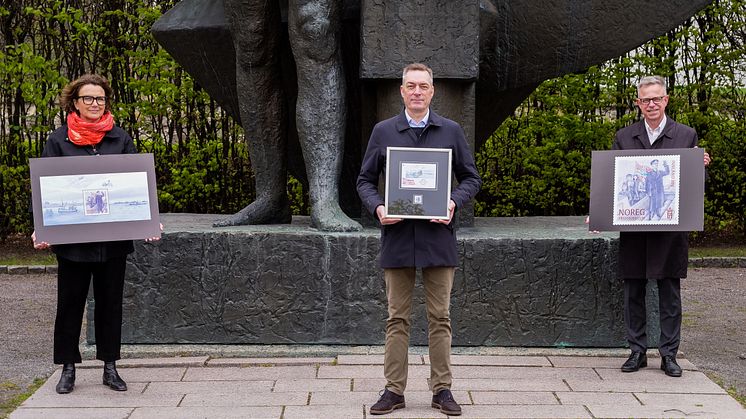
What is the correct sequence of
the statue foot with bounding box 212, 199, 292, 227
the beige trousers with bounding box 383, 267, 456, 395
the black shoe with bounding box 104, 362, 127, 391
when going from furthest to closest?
the statue foot with bounding box 212, 199, 292, 227 → the black shoe with bounding box 104, 362, 127, 391 → the beige trousers with bounding box 383, 267, 456, 395

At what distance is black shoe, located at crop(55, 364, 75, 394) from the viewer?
5.27 meters

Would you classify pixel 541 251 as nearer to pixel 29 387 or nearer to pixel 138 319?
pixel 138 319

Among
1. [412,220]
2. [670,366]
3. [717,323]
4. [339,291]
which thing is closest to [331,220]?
[339,291]

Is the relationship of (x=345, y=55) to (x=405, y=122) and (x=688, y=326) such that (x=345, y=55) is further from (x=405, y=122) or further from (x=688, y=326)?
(x=688, y=326)

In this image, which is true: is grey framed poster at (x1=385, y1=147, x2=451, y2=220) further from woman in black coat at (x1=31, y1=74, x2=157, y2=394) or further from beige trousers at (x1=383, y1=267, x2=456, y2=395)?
woman in black coat at (x1=31, y1=74, x2=157, y2=394)

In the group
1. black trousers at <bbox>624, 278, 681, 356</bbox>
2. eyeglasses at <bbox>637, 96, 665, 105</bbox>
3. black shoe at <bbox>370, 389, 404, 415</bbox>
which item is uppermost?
eyeglasses at <bbox>637, 96, 665, 105</bbox>

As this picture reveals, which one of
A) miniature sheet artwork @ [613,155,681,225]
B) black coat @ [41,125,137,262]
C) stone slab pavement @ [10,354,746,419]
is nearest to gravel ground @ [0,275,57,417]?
stone slab pavement @ [10,354,746,419]

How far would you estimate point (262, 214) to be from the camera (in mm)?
6730

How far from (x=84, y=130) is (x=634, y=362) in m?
2.98

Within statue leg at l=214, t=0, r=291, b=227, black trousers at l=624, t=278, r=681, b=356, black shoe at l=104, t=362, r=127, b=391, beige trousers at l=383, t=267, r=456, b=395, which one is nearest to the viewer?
beige trousers at l=383, t=267, r=456, b=395

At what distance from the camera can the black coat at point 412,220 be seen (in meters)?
4.67

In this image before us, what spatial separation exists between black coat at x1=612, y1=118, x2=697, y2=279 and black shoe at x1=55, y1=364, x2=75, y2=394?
9.14 feet

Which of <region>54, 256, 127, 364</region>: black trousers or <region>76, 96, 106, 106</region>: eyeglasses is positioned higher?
<region>76, 96, 106, 106</region>: eyeglasses

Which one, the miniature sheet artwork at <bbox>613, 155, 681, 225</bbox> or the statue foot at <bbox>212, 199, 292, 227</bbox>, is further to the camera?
the statue foot at <bbox>212, 199, 292, 227</bbox>
